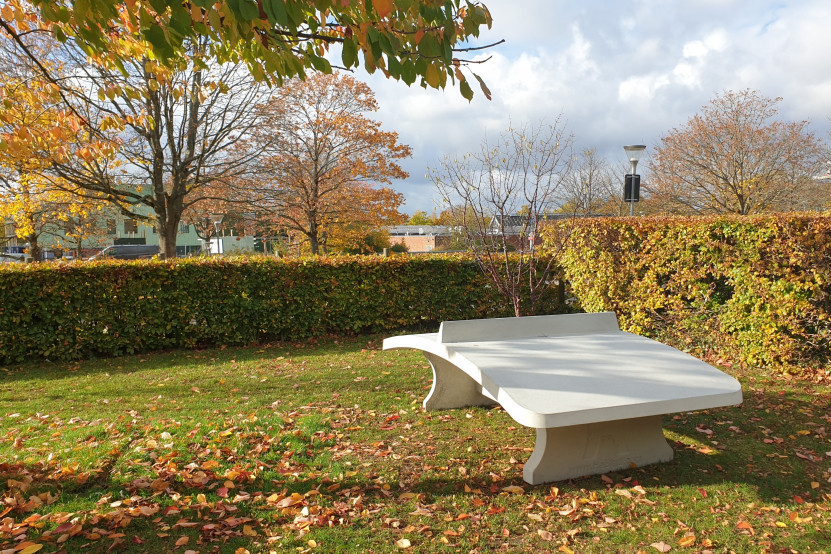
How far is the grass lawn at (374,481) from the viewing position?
307cm

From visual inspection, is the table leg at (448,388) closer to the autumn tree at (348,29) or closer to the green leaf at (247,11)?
the autumn tree at (348,29)

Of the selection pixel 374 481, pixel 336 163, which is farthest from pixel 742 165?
pixel 374 481

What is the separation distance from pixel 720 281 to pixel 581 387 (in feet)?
16.9

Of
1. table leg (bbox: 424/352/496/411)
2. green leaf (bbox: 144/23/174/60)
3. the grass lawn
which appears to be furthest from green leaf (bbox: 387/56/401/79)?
table leg (bbox: 424/352/496/411)

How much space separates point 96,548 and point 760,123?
952 inches

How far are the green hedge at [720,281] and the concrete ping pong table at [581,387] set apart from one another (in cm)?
289

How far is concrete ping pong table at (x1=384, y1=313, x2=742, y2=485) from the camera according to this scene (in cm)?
342

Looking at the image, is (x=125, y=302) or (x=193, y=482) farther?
(x=125, y=302)

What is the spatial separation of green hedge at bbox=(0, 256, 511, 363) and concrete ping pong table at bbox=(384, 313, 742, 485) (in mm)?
5499

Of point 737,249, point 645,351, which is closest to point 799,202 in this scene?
point 737,249

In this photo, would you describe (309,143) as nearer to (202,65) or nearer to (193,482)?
(202,65)

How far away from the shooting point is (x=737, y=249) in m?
7.21

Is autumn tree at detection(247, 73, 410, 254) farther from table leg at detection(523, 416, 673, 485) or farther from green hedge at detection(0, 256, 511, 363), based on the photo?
table leg at detection(523, 416, 673, 485)

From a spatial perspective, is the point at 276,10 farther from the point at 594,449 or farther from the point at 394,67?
the point at 594,449
